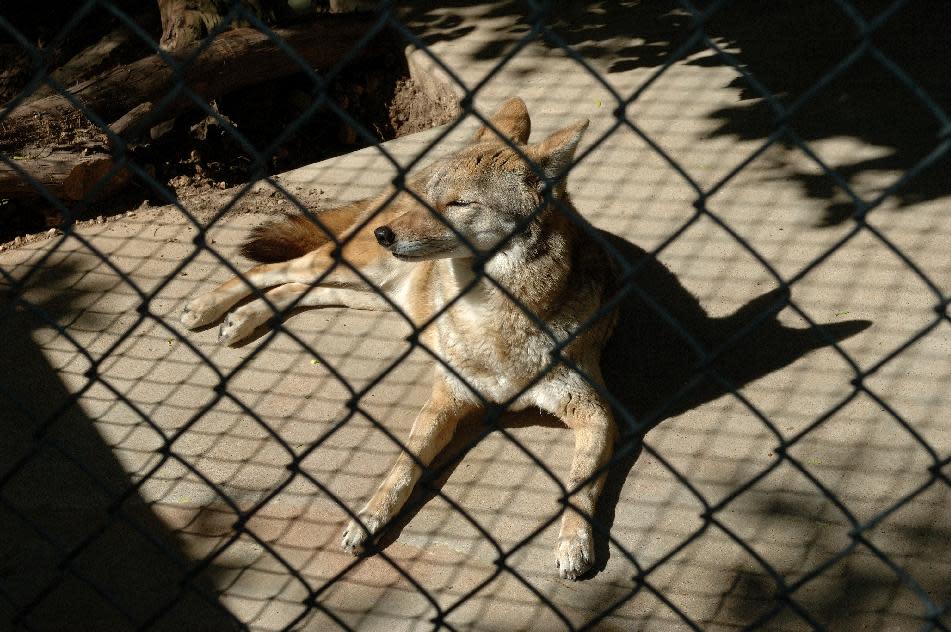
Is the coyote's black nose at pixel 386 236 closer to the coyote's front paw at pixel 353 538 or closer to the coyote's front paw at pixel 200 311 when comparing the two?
the coyote's front paw at pixel 353 538

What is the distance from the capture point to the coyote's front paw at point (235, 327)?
3.90 metres


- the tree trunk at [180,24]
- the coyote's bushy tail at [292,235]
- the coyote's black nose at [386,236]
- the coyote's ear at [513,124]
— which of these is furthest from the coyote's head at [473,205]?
the tree trunk at [180,24]

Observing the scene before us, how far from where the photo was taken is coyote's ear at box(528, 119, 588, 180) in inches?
119

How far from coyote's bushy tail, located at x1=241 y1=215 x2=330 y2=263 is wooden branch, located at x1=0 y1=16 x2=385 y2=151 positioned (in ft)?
3.22

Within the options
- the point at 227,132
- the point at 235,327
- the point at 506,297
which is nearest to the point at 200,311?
the point at 235,327

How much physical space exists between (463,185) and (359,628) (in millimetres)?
1523

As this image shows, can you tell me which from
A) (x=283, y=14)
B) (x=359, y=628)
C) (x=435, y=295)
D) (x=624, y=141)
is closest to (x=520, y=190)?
(x=435, y=295)

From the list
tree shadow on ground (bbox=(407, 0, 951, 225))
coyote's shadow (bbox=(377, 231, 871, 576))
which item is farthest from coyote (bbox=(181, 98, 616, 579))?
tree shadow on ground (bbox=(407, 0, 951, 225))

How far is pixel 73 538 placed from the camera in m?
2.94

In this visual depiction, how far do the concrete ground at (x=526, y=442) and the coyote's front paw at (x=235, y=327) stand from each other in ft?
0.17

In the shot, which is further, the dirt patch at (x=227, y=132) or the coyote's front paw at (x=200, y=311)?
the dirt patch at (x=227, y=132)

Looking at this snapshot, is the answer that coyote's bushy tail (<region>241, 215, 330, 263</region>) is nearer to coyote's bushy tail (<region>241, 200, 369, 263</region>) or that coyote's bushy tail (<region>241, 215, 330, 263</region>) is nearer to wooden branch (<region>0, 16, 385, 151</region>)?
coyote's bushy tail (<region>241, 200, 369, 263</region>)

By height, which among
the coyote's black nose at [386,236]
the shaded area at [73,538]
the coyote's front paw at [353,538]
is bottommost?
the coyote's front paw at [353,538]

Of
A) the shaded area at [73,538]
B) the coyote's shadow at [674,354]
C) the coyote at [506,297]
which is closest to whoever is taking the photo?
the shaded area at [73,538]
